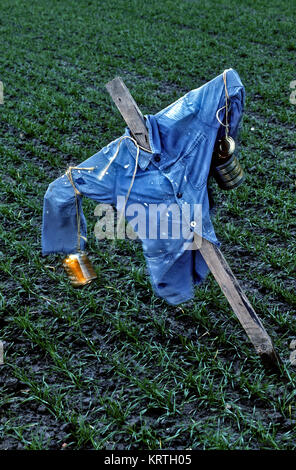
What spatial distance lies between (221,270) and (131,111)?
102cm

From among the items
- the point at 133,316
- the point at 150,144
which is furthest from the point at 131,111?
the point at 133,316

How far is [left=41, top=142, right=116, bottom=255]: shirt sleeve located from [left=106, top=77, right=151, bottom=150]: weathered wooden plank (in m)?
0.17

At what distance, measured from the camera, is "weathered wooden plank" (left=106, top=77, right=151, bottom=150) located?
2.74 metres

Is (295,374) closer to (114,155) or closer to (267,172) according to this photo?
(114,155)

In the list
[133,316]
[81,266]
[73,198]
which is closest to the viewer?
[73,198]

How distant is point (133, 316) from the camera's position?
3.86 metres

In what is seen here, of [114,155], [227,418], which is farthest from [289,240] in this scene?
[114,155]

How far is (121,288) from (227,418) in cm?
147

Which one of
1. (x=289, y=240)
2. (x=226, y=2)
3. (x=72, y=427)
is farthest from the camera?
(x=226, y=2)

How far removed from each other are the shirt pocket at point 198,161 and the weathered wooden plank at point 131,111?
0.77ft

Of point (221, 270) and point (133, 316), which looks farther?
point (133, 316)

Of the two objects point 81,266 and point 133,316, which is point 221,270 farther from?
point 133,316

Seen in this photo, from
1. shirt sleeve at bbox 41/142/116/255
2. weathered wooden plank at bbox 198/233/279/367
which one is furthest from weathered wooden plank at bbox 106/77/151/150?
weathered wooden plank at bbox 198/233/279/367

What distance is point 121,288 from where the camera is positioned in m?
4.17
